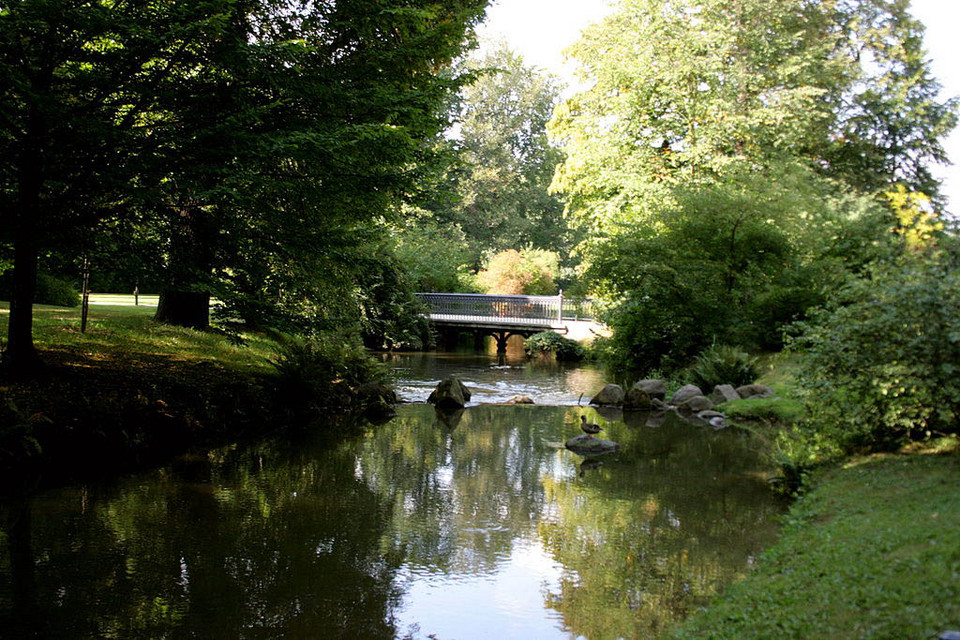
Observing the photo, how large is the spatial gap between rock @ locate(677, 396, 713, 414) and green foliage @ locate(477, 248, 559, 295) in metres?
22.2

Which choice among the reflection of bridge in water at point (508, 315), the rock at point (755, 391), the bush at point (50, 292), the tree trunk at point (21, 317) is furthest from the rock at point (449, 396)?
the reflection of bridge in water at point (508, 315)

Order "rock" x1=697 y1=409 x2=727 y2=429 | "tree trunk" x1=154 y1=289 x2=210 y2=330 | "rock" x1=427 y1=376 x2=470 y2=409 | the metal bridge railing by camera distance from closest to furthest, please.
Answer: "rock" x1=697 y1=409 x2=727 y2=429 < "tree trunk" x1=154 y1=289 x2=210 y2=330 < "rock" x1=427 y1=376 x2=470 y2=409 < the metal bridge railing

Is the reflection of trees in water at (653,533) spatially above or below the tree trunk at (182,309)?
below

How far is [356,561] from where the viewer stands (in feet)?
21.0

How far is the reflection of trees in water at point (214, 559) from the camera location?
5133mm

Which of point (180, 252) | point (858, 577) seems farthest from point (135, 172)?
point (858, 577)

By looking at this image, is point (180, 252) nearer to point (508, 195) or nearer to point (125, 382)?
point (125, 382)

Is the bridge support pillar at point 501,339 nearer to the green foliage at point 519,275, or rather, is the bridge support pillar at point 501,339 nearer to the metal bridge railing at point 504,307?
the metal bridge railing at point 504,307

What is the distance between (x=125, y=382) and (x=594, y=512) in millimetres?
6619

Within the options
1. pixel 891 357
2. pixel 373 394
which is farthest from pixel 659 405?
pixel 891 357

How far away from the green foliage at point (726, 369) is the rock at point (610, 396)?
71.5 inches

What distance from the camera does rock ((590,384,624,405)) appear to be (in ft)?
54.7

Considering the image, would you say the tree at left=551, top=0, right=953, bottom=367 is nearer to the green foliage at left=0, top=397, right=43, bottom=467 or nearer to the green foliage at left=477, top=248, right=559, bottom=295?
the green foliage at left=477, top=248, right=559, bottom=295

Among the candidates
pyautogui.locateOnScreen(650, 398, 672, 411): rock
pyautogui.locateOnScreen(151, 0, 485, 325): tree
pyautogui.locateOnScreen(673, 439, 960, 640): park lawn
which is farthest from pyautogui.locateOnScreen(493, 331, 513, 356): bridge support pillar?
pyautogui.locateOnScreen(673, 439, 960, 640): park lawn
